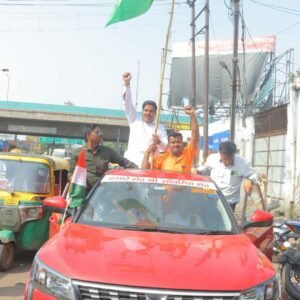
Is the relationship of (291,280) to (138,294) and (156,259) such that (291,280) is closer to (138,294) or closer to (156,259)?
(156,259)

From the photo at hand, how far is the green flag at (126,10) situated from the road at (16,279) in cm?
395

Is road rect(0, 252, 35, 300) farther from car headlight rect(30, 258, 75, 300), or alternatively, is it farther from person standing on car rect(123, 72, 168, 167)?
car headlight rect(30, 258, 75, 300)

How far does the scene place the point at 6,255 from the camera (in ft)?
22.6

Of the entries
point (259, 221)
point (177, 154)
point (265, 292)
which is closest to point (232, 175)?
point (177, 154)

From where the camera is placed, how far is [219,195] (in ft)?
15.5

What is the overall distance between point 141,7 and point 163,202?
15.3 feet

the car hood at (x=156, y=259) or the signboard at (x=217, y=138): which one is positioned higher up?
the signboard at (x=217, y=138)

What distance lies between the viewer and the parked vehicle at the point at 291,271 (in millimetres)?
5754

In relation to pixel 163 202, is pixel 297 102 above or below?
above

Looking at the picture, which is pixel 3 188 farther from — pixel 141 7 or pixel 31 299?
pixel 31 299

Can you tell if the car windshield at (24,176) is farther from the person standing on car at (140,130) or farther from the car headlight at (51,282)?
the car headlight at (51,282)

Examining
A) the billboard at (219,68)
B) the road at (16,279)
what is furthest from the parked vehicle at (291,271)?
the billboard at (219,68)

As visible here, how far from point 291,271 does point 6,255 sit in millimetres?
3732

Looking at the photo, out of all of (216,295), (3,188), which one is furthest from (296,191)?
(216,295)
